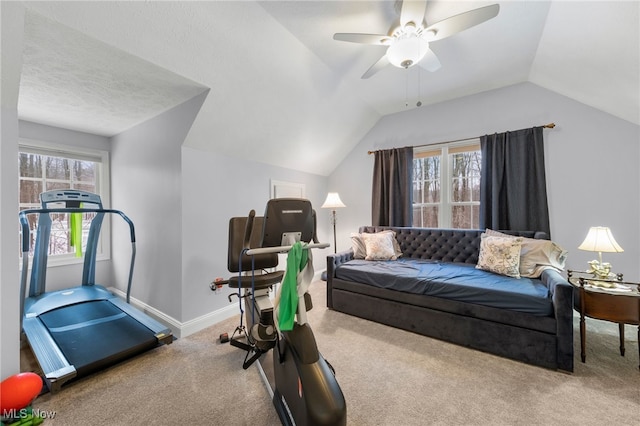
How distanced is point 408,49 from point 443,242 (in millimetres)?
2426

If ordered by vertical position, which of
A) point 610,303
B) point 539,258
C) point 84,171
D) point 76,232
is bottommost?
point 610,303

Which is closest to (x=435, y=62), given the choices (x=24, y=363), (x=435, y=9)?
(x=435, y=9)

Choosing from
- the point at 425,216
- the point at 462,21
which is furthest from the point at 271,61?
the point at 425,216

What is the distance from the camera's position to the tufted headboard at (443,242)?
10.1 feet

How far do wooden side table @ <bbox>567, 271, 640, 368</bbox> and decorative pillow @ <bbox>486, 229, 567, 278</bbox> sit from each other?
0.45 metres

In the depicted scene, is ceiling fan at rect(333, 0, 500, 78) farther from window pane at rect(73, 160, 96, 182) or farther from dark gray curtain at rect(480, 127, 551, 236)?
window pane at rect(73, 160, 96, 182)

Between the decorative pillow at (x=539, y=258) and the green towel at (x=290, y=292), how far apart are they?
2440 mm

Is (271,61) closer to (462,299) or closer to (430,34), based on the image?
(430,34)

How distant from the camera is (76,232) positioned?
3203mm

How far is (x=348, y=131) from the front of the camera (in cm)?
398

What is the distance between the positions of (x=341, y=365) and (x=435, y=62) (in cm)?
269

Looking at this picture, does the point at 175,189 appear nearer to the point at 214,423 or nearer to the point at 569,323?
the point at 214,423

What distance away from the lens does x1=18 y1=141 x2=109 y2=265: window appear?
9.91 feet

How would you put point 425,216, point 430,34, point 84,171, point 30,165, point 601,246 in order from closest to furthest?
point 430,34, point 601,246, point 30,165, point 84,171, point 425,216
